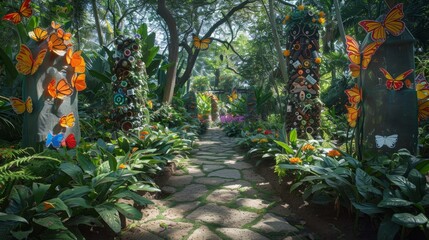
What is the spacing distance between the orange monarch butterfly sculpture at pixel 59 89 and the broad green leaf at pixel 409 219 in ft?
9.27

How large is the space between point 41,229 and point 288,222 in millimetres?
1680

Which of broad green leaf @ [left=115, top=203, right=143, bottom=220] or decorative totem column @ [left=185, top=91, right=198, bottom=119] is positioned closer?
broad green leaf @ [left=115, top=203, right=143, bottom=220]

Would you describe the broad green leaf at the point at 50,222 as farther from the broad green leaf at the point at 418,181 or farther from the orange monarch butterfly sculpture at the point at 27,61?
the broad green leaf at the point at 418,181

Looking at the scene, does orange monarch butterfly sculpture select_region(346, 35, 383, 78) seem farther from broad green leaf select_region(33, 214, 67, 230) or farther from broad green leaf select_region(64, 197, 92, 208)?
broad green leaf select_region(33, 214, 67, 230)

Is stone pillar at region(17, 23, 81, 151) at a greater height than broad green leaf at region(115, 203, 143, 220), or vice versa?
stone pillar at region(17, 23, 81, 151)

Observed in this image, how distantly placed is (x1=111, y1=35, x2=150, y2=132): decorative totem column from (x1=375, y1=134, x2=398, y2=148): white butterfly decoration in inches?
120

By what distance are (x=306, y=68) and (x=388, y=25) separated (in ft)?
6.99

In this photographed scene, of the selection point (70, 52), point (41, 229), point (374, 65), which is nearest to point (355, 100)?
point (374, 65)

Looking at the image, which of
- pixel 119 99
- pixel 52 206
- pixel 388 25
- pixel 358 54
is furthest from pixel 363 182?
pixel 119 99

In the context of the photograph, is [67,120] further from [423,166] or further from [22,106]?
[423,166]

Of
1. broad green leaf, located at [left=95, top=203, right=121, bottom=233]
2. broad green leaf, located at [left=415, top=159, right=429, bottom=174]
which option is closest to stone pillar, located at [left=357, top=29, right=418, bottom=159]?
broad green leaf, located at [left=415, top=159, right=429, bottom=174]

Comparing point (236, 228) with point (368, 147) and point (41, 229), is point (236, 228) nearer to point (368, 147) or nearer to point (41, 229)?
point (41, 229)

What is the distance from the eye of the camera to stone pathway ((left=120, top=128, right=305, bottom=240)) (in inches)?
74.5

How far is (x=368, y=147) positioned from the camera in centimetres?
261
